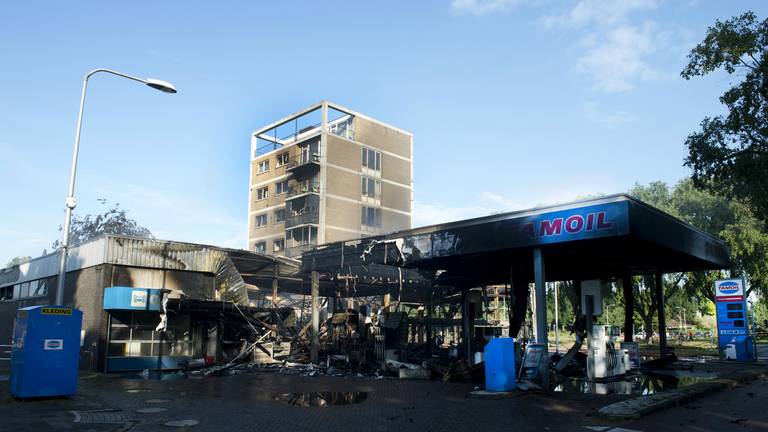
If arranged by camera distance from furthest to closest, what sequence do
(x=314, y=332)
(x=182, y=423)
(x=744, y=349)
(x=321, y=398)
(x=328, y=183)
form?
1. (x=328, y=183)
2. (x=314, y=332)
3. (x=744, y=349)
4. (x=321, y=398)
5. (x=182, y=423)

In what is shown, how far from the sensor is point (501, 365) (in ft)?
52.3

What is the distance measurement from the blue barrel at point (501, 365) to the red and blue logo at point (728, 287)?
56.7ft

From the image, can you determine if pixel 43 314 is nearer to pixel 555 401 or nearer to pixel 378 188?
pixel 555 401

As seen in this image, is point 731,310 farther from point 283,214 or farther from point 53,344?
point 283,214

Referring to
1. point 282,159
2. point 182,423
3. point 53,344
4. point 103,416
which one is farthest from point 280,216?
point 182,423

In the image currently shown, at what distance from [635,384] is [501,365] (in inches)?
192

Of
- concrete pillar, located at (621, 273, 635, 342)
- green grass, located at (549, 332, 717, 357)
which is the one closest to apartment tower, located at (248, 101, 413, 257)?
green grass, located at (549, 332, 717, 357)

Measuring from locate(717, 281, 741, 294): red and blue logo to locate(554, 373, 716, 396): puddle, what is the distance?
30.6ft

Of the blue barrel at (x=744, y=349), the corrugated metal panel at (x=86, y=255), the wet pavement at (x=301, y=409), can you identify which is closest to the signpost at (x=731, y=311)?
the blue barrel at (x=744, y=349)

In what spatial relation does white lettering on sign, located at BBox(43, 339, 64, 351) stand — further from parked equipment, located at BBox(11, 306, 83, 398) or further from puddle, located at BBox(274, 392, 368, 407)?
puddle, located at BBox(274, 392, 368, 407)

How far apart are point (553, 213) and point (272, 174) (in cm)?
5117

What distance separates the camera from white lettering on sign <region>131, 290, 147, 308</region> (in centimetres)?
2416

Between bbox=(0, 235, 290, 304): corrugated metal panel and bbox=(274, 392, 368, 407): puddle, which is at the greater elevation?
bbox=(0, 235, 290, 304): corrugated metal panel

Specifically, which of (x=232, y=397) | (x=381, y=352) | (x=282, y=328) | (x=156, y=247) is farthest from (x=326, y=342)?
(x=232, y=397)
